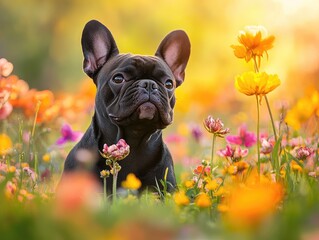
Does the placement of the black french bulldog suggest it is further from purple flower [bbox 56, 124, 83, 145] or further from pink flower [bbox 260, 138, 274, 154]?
purple flower [bbox 56, 124, 83, 145]

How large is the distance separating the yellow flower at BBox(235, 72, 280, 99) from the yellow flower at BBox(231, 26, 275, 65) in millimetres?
146

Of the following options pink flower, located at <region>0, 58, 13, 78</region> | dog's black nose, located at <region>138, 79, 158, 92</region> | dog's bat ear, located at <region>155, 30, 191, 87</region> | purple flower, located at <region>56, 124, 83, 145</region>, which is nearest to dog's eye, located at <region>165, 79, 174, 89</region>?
dog's black nose, located at <region>138, 79, 158, 92</region>

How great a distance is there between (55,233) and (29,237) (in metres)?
0.12

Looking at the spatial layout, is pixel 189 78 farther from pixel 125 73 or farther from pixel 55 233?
pixel 55 233

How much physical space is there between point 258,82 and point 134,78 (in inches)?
35.2

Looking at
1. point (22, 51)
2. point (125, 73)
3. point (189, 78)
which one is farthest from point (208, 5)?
point (125, 73)

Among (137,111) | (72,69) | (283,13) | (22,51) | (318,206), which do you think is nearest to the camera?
(318,206)

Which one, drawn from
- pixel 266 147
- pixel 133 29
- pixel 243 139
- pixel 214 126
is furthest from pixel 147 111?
pixel 133 29

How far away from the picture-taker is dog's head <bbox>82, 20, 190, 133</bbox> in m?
3.79

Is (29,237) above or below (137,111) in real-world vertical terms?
below

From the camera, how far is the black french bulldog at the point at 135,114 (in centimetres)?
380

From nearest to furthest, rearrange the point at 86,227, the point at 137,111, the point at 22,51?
the point at 86,227, the point at 137,111, the point at 22,51

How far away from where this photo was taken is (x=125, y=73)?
400 centimetres

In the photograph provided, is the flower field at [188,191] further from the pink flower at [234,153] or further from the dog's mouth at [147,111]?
the dog's mouth at [147,111]
